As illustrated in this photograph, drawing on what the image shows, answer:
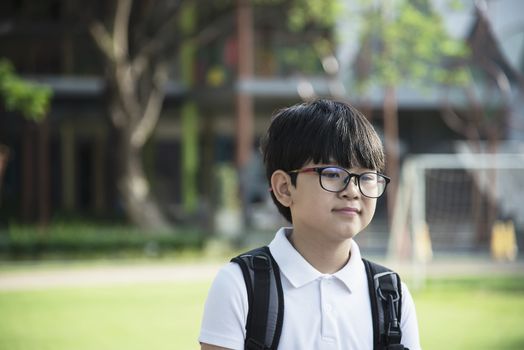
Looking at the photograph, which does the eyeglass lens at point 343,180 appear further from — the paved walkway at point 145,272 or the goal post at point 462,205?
the goal post at point 462,205

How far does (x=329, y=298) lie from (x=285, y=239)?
249 mm

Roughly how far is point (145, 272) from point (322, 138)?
15110 millimetres

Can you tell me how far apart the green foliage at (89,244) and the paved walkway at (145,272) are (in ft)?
3.71

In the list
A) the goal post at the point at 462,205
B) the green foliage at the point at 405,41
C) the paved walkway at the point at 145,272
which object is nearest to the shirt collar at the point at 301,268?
the paved walkway at the point at 145,272

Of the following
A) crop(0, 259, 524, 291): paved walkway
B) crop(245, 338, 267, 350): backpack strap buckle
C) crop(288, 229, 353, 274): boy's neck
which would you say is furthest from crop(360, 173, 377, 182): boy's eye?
crop(0, 259, 524, 291): paved walkway

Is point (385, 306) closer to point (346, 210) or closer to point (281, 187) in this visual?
point (346, 210)

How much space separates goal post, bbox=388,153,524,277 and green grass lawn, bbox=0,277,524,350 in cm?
305

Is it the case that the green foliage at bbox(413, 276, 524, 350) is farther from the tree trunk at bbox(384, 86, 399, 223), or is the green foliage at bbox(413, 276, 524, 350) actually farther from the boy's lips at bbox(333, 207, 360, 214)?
the boy's lips at bbox(333, 207, 360, 214)

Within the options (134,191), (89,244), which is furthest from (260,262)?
(134,191)

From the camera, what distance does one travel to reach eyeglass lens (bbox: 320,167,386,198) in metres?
2.75

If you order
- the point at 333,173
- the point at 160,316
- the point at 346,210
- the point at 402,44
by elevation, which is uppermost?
the point at 402,44

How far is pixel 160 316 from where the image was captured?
12.2 meters

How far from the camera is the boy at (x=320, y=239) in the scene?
106 inches

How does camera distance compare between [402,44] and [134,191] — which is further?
[134,191]
